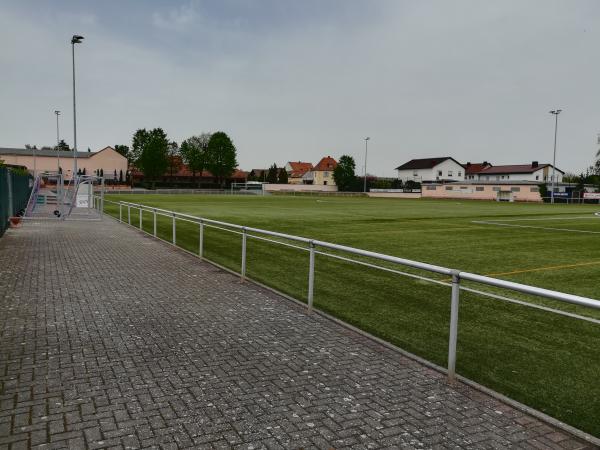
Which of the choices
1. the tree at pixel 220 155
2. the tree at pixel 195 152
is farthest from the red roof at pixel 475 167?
the tree at pixel 195 152

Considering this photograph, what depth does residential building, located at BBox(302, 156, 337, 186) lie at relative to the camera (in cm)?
14488

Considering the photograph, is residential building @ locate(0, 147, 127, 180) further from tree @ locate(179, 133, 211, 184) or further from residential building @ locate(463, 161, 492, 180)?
residential building @ locate(463, 161, 492, 180)

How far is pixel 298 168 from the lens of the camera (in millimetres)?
170625

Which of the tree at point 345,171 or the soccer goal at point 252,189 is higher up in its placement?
the tree at point 345,171

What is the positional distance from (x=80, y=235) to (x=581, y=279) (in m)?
15.2

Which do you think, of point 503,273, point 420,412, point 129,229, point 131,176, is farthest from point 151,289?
point 131,176

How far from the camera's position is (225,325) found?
6461 millimetres

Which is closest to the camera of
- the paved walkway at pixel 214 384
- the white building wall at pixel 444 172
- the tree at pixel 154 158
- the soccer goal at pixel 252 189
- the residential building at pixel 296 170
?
the paved walkway at pixel 214 384

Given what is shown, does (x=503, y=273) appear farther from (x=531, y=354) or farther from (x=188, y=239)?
(x=188, y=239)

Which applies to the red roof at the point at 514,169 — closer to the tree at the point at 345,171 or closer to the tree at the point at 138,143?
the tree at the point at 345,171

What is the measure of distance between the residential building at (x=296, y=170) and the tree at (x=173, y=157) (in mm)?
41389

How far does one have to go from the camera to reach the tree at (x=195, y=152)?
403ft

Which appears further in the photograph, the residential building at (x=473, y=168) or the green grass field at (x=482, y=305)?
the residential building at (x=473, y=168)

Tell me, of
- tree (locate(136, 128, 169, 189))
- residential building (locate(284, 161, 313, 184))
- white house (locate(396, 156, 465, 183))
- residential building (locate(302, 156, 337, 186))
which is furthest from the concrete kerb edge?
residential building (locate(284, 161, 313, 184))
